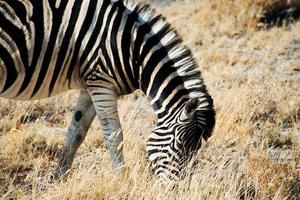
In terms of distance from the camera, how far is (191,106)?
14.2 ft

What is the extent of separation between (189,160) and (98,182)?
2.53ft

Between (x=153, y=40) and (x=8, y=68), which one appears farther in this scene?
(x=153, y=40)

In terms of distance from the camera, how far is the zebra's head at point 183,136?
4.42m

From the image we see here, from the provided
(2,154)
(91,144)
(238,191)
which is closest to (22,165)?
(2,154)

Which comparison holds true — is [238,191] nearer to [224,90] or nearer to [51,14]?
[51,14]

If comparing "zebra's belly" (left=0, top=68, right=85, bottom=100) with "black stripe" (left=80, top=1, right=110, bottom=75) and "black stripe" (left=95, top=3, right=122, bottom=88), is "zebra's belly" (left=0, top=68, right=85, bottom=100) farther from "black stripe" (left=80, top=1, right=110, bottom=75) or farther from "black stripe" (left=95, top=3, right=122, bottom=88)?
"black stripe" (left=95, top=3, right=122, bottom=88)

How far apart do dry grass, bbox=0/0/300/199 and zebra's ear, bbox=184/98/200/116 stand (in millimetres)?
472

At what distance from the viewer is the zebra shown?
4.71m

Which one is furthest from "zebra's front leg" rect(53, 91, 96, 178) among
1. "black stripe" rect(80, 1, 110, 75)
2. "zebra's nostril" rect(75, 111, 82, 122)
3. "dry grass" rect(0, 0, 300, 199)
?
"black stripe" rect(80, 1, 110, 75)

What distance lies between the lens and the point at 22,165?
5.68 metres

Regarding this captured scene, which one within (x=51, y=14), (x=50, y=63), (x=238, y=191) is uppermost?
(x=51, y=14)

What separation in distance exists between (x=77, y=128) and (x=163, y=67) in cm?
124

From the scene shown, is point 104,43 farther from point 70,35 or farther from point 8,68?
point 8,68

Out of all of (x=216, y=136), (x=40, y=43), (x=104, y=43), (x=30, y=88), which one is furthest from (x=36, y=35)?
(x=216, y=136)
